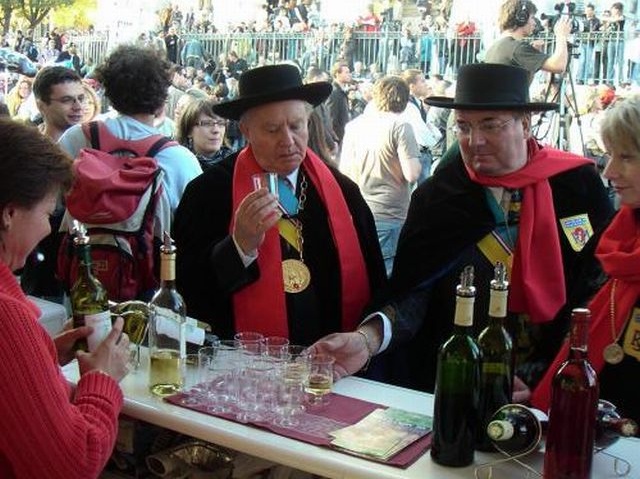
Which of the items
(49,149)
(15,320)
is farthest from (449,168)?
(15,320)

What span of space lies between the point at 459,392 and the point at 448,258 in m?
0.96

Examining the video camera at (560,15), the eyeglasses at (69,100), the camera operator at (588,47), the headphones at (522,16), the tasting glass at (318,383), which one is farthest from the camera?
the video camera at (560,15)

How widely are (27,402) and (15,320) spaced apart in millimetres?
152

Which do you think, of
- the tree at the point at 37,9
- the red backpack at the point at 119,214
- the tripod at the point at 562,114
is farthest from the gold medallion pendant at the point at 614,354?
the tree at the point at 37,9

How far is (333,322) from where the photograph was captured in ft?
8.25

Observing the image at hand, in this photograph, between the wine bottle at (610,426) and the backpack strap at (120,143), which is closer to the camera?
the wine bottle at (610,426)

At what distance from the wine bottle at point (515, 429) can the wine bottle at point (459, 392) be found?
45mm

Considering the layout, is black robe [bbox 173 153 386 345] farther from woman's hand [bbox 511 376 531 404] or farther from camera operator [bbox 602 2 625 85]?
camera operator [bbox 602 2 625 85]

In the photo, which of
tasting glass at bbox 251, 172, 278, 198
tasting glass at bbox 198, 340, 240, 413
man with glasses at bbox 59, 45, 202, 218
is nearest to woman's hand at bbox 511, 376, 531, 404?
tasting glass at bbox 198, 340, 240, 413

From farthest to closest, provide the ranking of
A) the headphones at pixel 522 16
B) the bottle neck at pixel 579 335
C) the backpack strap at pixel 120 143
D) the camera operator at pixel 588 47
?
the camera operator at pixel 588 47, the headphones at pixel 522 16, the backpack strap at pixel 120 143, the bottle neck at pixel 579 335

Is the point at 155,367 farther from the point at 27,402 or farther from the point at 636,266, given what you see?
the point at 636,266

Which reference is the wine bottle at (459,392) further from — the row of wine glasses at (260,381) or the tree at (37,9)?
the tree at (37,9)

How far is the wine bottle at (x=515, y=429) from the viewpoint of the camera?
1.51m

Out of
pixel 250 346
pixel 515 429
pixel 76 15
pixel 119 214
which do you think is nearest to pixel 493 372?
pixel 515 429
